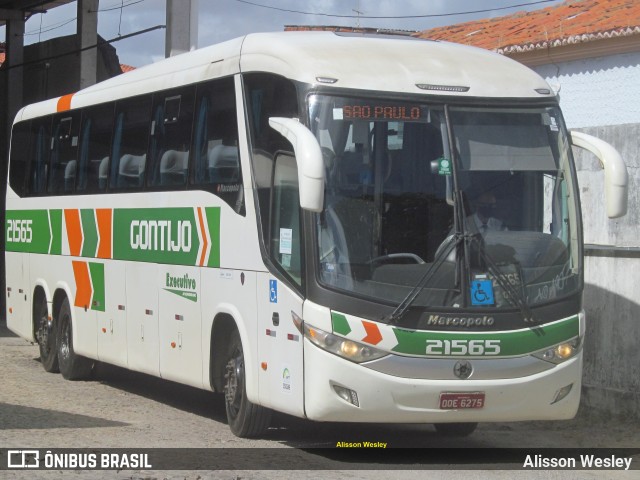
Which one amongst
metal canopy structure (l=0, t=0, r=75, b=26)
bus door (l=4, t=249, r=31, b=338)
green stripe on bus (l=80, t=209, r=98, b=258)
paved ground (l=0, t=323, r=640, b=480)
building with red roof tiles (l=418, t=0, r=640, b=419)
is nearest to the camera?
paved ground (l=0, t=323, r=640, b=480)

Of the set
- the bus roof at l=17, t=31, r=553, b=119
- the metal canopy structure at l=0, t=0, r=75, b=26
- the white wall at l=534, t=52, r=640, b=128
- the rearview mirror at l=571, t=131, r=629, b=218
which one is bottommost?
the rearview mirror at l=571, t=131, r=629, b=218

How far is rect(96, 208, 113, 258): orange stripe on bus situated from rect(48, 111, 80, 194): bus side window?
1228mm

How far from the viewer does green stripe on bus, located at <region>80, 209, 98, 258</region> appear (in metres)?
14.2

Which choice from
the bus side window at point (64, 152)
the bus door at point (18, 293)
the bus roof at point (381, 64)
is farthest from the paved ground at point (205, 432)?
the bus roof at point (381, 64)

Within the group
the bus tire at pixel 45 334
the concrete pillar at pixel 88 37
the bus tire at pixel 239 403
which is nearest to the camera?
the bus tire at pixel 239 403

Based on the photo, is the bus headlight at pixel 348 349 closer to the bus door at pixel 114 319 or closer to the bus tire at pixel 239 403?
the bus tire at pixel 239 403

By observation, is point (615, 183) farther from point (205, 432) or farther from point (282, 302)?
point (205, 432)

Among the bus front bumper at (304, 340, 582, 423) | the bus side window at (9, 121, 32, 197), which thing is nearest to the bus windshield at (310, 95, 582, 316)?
the bus front bumper at (304, 340, 582, 423)

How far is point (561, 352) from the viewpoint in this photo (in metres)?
9.50

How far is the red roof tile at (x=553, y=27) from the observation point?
832 inches

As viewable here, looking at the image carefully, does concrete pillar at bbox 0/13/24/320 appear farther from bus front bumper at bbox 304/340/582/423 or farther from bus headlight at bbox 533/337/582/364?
bus headlight at bbox 533/337/582/364

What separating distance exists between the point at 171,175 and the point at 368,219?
3.51 metres

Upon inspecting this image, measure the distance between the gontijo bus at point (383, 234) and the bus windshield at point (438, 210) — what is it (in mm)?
12

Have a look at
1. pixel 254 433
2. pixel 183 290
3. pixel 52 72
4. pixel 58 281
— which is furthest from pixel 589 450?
pixel 52 72
